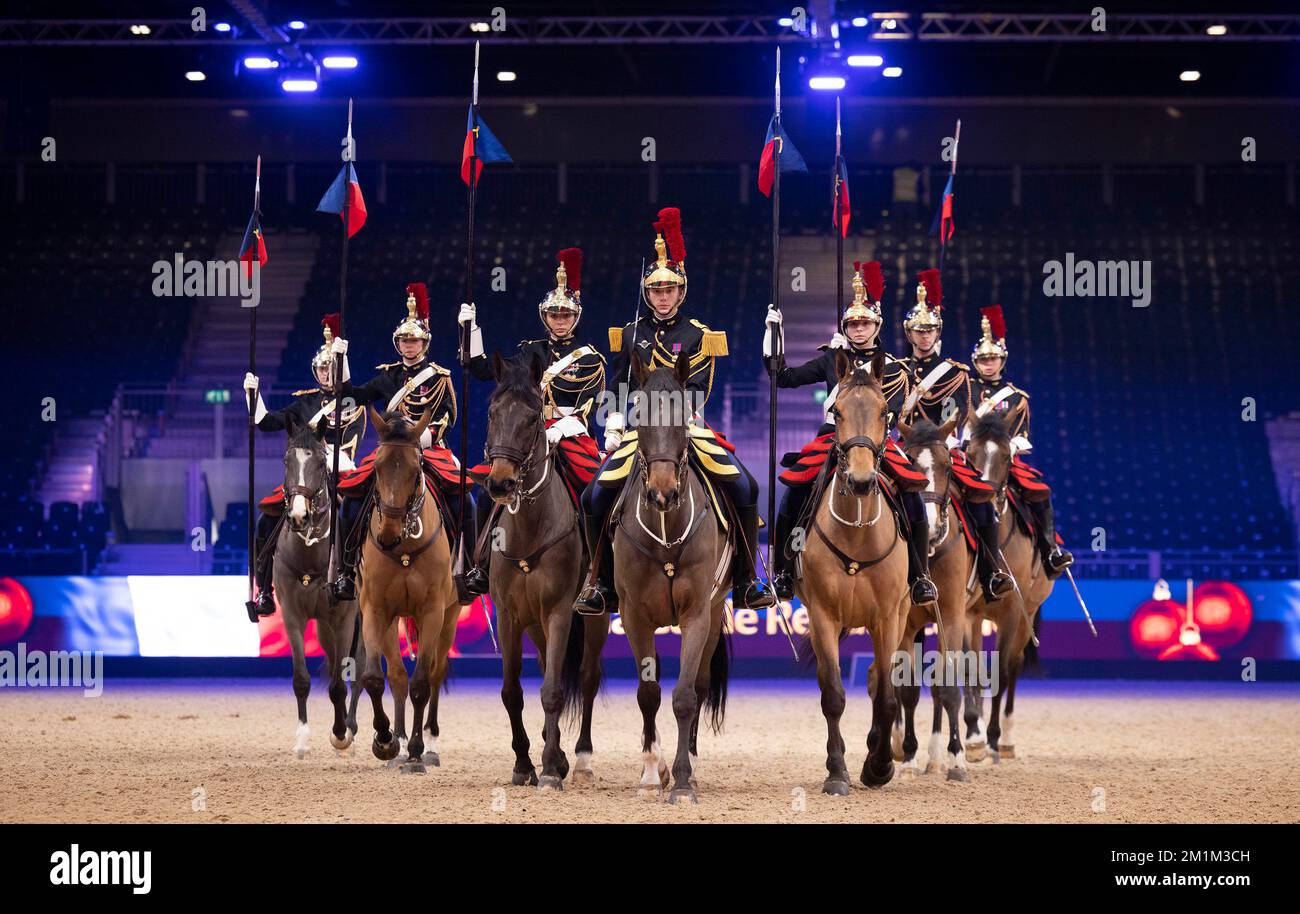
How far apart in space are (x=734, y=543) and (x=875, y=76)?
1551 centimetres

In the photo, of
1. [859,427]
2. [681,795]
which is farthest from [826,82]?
[681,795]

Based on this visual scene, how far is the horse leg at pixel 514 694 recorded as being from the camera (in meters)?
8.88

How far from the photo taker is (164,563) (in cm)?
1895

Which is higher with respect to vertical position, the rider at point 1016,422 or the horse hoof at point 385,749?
the rider at point 1016,422

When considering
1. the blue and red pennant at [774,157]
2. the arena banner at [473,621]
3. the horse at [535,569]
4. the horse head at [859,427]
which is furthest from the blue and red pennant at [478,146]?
the arena banner at [473,621]

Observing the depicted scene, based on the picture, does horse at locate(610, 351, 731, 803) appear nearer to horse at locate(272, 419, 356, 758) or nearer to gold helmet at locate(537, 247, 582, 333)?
gold helmet at locate(537, 247, 582, 333)

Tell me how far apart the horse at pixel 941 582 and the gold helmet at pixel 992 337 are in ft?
8.39

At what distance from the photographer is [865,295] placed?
998cm

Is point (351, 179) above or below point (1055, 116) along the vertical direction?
below

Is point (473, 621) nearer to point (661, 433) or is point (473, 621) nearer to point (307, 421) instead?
point (307, 421)

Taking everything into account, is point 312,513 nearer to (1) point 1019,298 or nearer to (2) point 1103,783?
(2) point 1103,783

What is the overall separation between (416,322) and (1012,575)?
4.64 meters

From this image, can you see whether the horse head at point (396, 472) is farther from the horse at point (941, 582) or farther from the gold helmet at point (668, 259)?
the horse at point (941, 582)

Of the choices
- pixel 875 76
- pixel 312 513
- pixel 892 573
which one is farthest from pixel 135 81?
pixel 892 573
